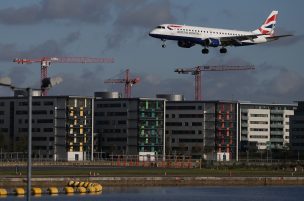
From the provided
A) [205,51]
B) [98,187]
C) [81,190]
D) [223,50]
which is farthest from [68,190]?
[223,50]

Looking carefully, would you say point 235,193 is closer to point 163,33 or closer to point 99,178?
point 99,178

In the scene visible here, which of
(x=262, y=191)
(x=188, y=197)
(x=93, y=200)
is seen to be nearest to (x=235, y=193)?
(x=262, y=191)

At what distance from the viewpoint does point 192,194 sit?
148500 millimetres

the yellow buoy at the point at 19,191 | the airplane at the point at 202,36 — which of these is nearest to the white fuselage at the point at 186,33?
the airplane at the point at 202,36

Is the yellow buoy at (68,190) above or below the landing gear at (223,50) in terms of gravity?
below

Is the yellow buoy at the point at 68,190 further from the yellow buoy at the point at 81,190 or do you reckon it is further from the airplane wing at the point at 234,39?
the airplane wing at the point at 234,39

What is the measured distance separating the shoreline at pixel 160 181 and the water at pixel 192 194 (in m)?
2.80

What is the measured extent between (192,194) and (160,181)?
45.1 feet

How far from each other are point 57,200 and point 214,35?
207 ft

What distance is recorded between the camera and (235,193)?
15550cm

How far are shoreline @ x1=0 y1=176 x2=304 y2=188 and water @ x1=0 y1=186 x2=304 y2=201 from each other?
2.80 metres

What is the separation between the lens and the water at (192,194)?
13450 cm

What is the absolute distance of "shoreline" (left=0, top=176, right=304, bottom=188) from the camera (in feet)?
481

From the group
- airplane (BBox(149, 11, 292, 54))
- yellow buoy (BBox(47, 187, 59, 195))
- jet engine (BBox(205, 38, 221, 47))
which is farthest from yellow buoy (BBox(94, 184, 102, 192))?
jet engine (BBox(205, 38, 221, 47))
